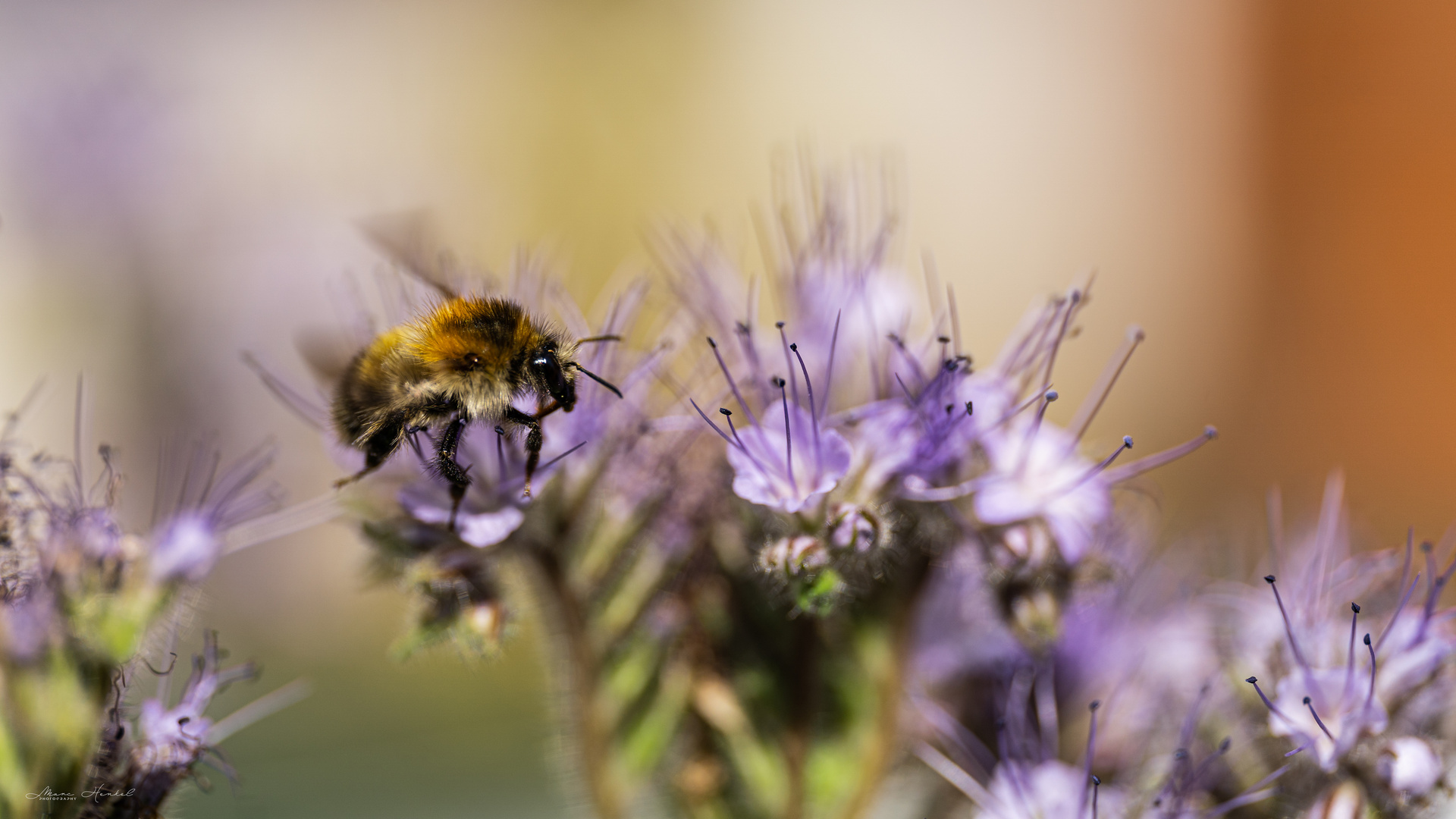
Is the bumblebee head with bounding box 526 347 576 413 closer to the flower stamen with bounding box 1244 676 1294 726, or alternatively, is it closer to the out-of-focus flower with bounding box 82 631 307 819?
the out-of-focus flower with bounding box 82 631 307 819

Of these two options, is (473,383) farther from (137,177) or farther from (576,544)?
(137,177)

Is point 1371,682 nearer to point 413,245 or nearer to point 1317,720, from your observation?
point 1317,720

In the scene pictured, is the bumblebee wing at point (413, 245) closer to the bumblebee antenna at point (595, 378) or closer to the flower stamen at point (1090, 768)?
→ the bumblebee antenna at point (595, 378)

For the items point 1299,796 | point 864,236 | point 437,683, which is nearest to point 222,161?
point 437,683

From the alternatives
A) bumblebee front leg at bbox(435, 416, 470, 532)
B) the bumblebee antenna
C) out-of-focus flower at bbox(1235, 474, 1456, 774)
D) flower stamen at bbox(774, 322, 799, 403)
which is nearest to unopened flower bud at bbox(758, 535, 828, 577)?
flower stamen at bbox(774, 322, 799, 403)

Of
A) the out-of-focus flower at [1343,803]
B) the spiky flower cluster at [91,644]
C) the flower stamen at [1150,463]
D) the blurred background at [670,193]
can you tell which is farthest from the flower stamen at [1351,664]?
the blurred background at [670,193]

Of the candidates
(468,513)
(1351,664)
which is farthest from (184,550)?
(1351,664)
